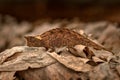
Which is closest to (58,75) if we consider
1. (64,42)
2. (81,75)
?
(81,75)

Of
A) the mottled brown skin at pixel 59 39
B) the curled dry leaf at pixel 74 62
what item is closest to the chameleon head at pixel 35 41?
the mottled brown skin at pixel 59 39

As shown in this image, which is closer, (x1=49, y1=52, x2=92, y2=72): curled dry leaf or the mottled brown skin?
(x1=49, y1=52, x2=92, y2=72): curled dry leaf

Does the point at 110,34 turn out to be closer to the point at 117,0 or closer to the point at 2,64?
the point at 2,64

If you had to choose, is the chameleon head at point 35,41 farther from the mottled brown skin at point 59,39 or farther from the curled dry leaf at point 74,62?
the curled dry leaf at point 74,62

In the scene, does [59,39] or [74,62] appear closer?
[74,62]

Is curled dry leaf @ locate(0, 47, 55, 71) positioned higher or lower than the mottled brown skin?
lower

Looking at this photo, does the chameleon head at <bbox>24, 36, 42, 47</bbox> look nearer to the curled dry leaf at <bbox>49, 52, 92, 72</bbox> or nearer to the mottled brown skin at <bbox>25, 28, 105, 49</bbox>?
the mottled brown skin at <bbox>25, 28, 105, 49</bbox>

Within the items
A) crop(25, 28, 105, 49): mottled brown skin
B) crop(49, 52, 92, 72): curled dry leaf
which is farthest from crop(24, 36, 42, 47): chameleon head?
crop(49, 52, 92, 72): curled dry leaf

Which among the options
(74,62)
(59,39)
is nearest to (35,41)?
(59,39)

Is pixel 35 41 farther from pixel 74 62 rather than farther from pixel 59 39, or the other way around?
pixel 74 62
